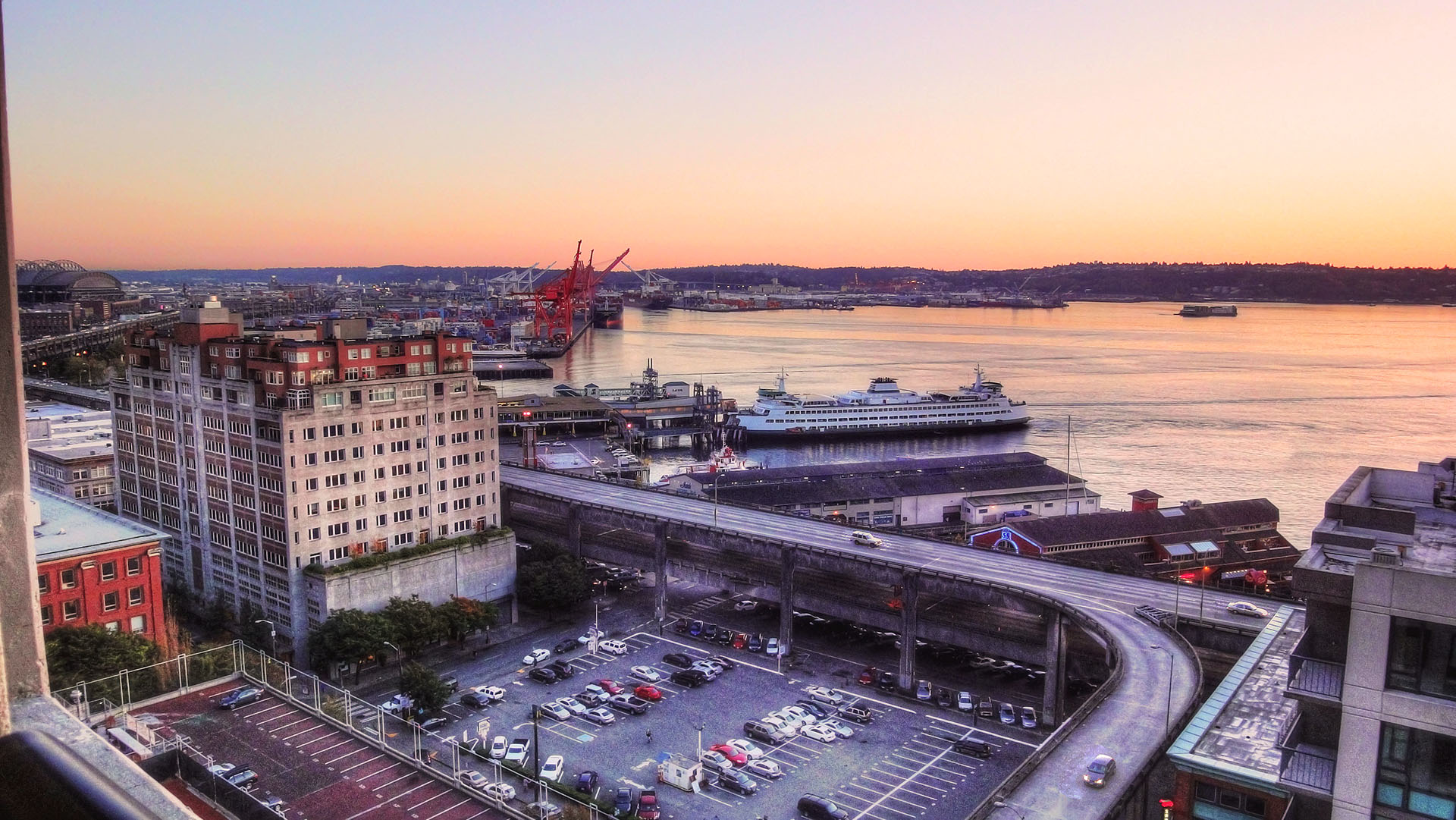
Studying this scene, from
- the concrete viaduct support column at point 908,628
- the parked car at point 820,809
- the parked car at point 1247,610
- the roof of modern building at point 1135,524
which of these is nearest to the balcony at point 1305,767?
the parked car at point 820,809

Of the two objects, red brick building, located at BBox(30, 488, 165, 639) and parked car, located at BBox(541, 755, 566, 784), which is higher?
red brick building, located at BBox(30, 488, 165, 639)

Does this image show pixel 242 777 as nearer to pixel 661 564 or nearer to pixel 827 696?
pixel 827 696

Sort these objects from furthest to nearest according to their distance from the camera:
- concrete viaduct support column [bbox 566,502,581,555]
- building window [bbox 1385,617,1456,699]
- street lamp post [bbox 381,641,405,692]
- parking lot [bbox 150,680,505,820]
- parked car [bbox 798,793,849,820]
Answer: concrete viaduct support column [bbox 566,502,581,555] < street lamp post [bbox 381,641,405,692] < parked car [bbox 798,793,849,820] < parking lot [bbox 150,680,505,820] < building window [bbox 1385,617,1456,699]

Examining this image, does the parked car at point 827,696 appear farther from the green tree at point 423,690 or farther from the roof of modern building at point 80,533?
the roof of modern building at point 80,533

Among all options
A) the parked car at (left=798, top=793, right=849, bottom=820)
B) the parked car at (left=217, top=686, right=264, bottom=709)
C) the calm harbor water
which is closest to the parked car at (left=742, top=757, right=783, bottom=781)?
the parked car at (left=798, top=793, right=849, bottom=820)

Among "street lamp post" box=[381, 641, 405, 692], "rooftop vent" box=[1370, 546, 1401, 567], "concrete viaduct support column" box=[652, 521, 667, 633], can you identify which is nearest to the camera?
"rooftop vent" box=[1370, 546, 1401, 567]

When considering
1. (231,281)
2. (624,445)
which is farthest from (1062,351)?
(231,281)

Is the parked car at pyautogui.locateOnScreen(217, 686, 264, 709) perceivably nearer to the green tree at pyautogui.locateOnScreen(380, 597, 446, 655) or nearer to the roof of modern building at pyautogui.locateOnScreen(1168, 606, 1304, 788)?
the green tree at pyautogui.locateOnScreen(380, 597, 446, 655)

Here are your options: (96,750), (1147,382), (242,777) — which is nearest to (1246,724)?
(242,777)
